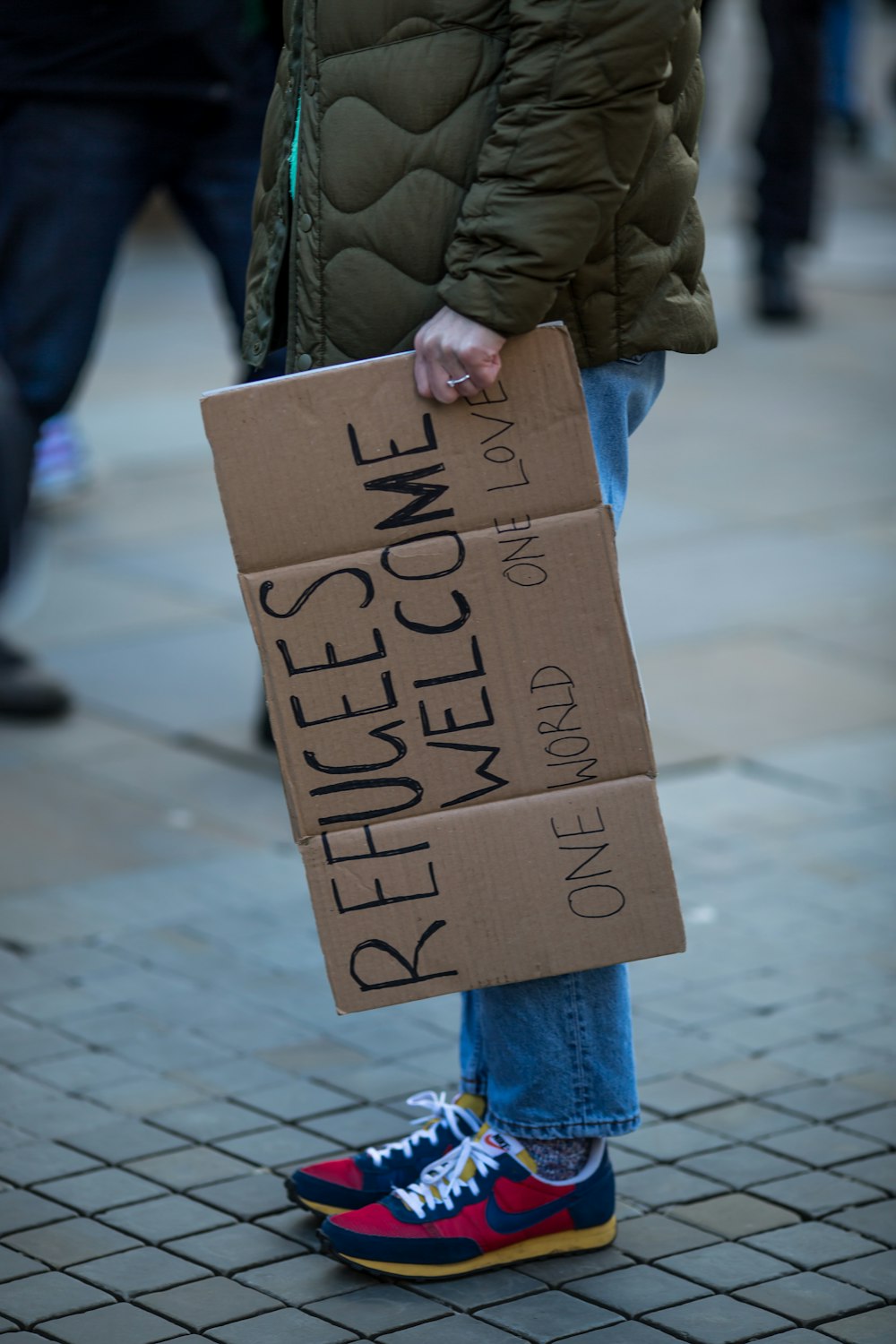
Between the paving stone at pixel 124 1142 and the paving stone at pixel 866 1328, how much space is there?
102 cm

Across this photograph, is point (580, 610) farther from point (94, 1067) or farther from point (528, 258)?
point (94, 1067)

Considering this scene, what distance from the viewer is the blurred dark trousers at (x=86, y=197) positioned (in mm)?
4516

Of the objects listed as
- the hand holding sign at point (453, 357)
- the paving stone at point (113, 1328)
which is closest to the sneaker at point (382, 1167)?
the paving stone at point (113, 1328)

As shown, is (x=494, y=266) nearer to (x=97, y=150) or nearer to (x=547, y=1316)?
(x=547, y=1316)

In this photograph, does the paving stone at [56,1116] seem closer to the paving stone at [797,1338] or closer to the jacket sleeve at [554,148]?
the paving stone at [797,1338]

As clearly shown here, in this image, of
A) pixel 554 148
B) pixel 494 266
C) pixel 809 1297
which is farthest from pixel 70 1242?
pixel 554 148

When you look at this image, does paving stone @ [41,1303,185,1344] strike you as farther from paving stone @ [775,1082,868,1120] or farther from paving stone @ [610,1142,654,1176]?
paving stone @ [775,1082,868,1120]

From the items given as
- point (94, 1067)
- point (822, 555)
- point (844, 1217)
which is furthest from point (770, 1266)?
point (822, 555)

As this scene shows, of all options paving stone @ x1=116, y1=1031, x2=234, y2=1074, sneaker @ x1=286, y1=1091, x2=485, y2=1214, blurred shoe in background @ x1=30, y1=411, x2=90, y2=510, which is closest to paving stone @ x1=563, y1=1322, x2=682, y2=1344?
sneaker @ x1=286, y1=1091, x2=485, y2=1214

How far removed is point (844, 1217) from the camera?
2.79m

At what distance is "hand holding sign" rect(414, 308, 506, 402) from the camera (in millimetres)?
2400

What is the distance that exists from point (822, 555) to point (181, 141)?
2490 mm

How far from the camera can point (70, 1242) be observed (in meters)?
2.72

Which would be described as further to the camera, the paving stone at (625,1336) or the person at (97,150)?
the person at (97,150)
